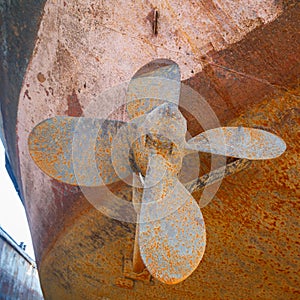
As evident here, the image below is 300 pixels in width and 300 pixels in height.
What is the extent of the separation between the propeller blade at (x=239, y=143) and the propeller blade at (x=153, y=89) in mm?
322

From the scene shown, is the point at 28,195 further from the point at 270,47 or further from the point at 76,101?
the point at 270,47

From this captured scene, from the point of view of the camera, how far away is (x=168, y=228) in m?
2.19

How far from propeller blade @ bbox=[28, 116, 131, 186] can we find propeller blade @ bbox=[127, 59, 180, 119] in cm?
23

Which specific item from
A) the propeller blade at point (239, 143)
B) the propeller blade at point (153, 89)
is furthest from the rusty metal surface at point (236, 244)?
the propeller blade at point (153, 89)

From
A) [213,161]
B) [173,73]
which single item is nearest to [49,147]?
[173,73]

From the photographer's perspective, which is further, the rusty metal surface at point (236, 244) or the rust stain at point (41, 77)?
the rust stain at point (41, 77)

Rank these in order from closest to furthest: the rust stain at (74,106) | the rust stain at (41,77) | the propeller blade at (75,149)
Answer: the propeller blade at (75,149) → the rust stain at (74,106) → the rust stain at (41,77)

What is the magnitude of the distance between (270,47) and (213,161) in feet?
2.82

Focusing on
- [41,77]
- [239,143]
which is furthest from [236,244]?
[41,77]

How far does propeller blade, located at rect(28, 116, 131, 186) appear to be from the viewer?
254cm

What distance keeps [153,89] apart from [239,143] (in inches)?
27.0

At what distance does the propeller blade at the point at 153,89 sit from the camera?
2.55 m

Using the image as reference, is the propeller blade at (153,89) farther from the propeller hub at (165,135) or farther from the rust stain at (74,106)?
the rust stain at (74,106)

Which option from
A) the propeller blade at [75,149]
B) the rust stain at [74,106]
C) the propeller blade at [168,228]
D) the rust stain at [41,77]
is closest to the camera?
the propeller blade at [168,228]
